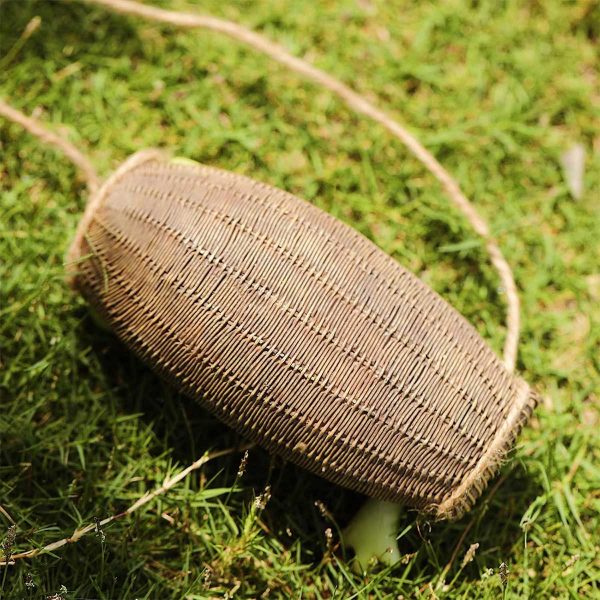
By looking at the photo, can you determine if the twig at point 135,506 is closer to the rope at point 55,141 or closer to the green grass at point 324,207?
the green grass at point 324,207

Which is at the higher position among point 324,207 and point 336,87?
point 336,87

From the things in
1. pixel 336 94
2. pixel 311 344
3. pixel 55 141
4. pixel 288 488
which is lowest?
pixel 288 488

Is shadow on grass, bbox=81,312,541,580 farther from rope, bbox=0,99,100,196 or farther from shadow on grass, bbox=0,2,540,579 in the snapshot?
rope, bbox=0,99,100,196

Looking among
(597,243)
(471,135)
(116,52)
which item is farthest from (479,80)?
(116,52)

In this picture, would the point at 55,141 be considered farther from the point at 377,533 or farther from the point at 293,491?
the point at 377,533

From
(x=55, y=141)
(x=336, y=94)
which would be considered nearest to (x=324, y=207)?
(x=336, y=94)

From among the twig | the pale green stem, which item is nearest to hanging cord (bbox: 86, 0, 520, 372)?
the pale green stem

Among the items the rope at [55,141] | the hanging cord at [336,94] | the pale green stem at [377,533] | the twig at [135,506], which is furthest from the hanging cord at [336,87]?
the twig at [135,506]
